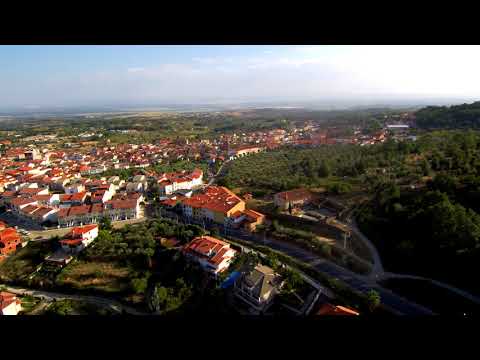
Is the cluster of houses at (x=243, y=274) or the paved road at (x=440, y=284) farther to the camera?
the cluster of houses at (x=243, y=274)

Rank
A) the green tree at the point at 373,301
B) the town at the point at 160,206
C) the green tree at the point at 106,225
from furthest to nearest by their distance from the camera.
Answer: the green tree at the point at 106,225 < the town at the point at 160,206 < the green tree at the point at 373,301

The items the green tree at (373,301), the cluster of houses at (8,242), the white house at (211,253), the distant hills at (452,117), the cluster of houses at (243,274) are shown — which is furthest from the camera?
the distant hills at (452,117)

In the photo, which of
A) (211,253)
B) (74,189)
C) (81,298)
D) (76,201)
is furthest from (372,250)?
(74,189)

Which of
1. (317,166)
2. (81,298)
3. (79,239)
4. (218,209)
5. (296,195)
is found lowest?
(81,298)

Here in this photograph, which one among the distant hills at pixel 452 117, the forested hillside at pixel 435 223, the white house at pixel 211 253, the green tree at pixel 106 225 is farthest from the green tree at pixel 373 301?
the distant hills at pixel 452 117

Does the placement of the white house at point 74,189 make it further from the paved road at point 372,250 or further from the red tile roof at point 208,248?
the paved road at point 372,250

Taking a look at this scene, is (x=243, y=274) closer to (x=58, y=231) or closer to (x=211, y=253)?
(x=211, y=253)
